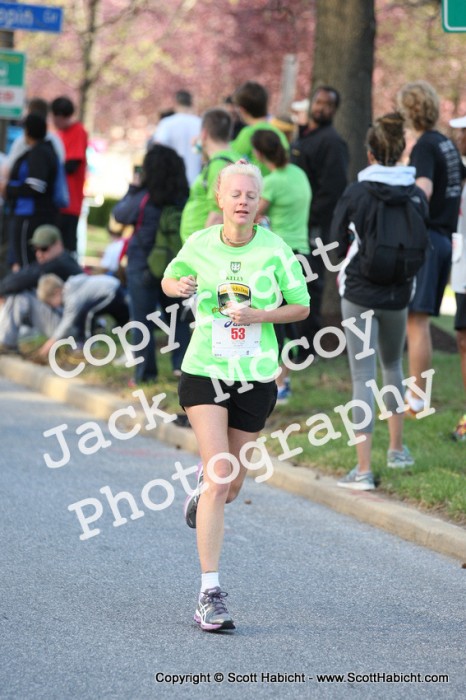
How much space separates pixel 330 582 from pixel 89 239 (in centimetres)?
3119

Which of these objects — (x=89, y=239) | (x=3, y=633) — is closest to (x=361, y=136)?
(x=3, y=633)

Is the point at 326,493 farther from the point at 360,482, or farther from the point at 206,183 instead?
the point at 206,183

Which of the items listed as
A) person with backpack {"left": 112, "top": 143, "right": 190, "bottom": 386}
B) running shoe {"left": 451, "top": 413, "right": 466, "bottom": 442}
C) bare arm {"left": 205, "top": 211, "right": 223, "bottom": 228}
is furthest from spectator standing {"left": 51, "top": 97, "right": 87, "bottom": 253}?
running shoe {"left": 451, "top": 413, "right": 466, "bottom": 442}

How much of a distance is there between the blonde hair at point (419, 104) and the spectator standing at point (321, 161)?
2.60 m

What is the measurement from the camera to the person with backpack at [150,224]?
11.3m

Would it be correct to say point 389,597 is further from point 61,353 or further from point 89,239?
point 89,239

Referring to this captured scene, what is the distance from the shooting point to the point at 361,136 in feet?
45.8

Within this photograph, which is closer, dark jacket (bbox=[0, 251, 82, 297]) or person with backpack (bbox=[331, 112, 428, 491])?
person with backpack (bbox=[331, 112, 428, 491])

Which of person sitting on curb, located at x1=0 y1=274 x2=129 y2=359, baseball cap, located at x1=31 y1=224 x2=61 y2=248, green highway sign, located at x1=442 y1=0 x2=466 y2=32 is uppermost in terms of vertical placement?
green highway sign, located at x1=442 y1=0 x2=466 y2=32

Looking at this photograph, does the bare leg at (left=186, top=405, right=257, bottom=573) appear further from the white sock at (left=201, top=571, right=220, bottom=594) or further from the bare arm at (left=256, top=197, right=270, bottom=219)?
the bare arm at (left=256, top=197, right=270, bottom=219)

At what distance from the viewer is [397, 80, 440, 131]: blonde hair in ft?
30.9

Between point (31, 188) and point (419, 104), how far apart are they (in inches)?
244

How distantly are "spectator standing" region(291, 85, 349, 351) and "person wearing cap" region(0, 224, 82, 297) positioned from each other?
2.72 m

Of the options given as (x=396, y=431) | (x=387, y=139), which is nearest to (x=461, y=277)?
(x=396, y=431)
